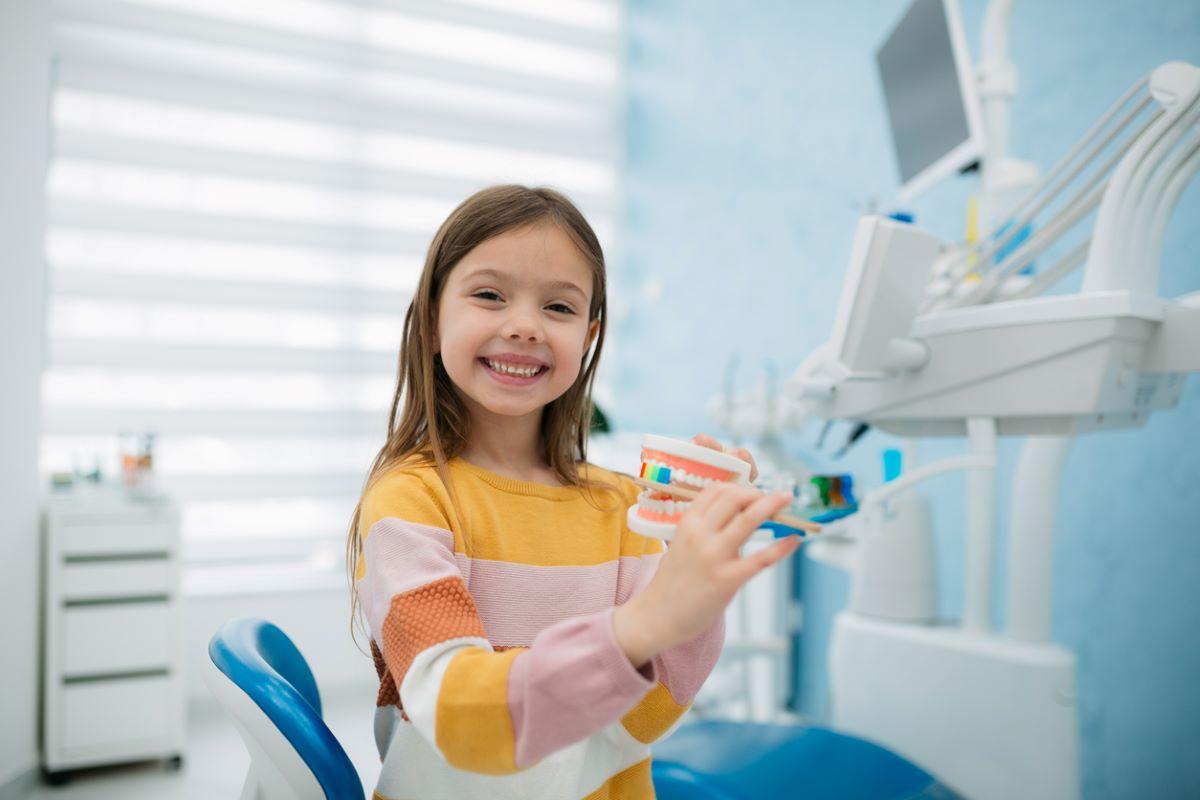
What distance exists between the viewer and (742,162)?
9.97 feet

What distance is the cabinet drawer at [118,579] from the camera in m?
2.30

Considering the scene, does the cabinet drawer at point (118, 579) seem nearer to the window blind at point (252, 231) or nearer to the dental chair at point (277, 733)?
the window blind at point (252, 231)

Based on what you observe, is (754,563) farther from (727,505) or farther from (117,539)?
(117,539)

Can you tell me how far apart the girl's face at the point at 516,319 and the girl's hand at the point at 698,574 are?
1.09 feet

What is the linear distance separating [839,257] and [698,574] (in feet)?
7.01

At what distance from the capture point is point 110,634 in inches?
91.7

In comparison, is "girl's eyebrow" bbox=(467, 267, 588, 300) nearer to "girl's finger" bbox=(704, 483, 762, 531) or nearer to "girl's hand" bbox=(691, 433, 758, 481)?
"girl's hand" bbox=(691, 433, 758, 481)

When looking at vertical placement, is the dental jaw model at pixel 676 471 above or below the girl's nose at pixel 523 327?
below

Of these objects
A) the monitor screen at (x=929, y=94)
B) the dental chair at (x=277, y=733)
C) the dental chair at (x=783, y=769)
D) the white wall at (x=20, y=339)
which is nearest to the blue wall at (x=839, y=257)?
the monitor screen at (x=929, y=94)

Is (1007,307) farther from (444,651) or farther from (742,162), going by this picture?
(742,162)

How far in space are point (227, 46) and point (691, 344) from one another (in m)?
2.28

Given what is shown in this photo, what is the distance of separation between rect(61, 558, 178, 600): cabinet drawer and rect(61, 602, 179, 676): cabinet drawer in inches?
1.5

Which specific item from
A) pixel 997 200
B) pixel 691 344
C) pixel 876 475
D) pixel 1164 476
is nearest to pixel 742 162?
pixel 691 344

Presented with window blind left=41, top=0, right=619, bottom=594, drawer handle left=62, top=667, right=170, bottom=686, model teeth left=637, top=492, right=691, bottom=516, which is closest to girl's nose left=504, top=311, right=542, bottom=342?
model teeth left=637, top=492, right=691, bottom=516
